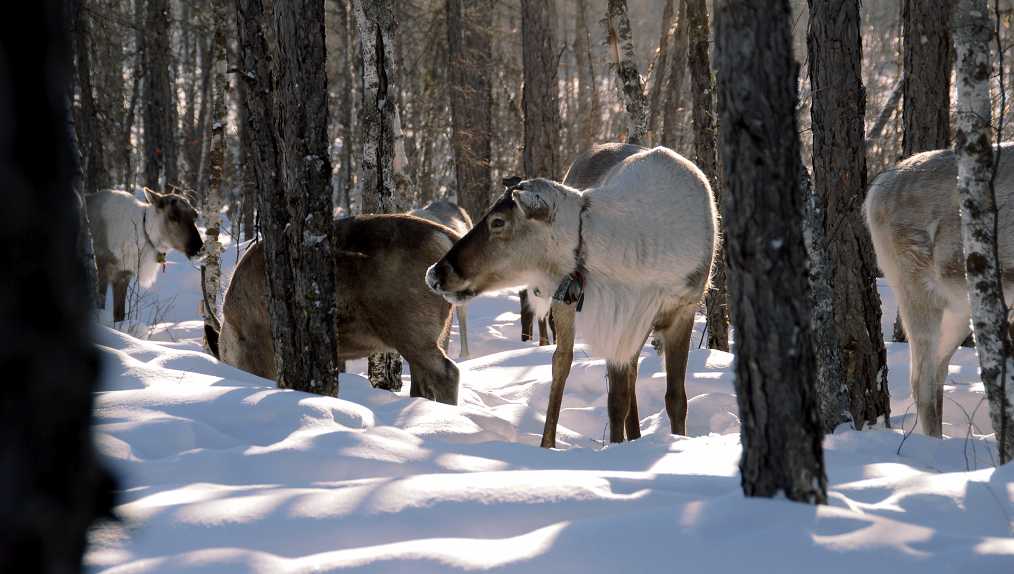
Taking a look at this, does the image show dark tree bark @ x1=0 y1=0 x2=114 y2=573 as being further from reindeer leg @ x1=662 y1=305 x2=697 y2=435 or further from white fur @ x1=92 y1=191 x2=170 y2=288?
white fur @ x1=92 y1=191 x2=170 y2=288

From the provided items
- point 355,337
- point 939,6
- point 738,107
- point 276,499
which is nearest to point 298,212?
point 355,337

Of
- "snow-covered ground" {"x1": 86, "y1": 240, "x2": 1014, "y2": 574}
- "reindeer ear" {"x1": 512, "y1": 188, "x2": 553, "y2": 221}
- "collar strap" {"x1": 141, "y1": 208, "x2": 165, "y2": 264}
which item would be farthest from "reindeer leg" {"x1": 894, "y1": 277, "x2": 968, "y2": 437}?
"collar strap" {"x1": 141, "y1": 208, "x2": 165, "y2": 264}

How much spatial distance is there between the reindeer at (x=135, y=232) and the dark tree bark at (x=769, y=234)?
1275 centimetres

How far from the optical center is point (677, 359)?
6812 millimetres

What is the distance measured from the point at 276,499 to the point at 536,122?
1255cm

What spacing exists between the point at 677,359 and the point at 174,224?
33.2 feet

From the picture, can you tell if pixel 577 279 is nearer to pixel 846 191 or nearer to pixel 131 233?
pixel 846 191

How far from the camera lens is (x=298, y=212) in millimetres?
5836

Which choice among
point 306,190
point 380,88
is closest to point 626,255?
point 306,190

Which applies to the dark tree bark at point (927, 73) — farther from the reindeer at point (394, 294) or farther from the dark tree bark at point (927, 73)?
the reindeer at point (394, 294)

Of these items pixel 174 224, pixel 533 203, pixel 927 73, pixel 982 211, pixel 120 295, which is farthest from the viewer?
pixel 174 224

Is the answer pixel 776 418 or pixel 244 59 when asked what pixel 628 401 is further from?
pixel 776 418

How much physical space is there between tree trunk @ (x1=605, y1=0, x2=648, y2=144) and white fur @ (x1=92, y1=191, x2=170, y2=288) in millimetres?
7508

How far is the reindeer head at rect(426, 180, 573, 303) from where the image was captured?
6.44m
